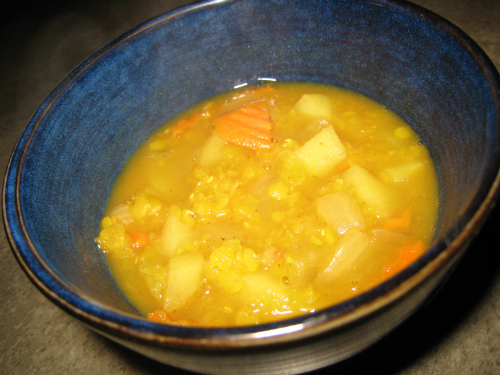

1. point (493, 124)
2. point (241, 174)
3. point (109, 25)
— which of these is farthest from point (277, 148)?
point (109, 25)

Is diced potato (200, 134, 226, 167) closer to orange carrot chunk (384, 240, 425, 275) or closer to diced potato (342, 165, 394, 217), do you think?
diced potato (342, 165, 394, 217)

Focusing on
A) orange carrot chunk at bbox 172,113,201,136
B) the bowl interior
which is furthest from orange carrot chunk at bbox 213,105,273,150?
the bowl interior

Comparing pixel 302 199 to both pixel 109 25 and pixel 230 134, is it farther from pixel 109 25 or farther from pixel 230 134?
pixel 109 25

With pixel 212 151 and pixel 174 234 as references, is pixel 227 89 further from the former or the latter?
pixel 174 234

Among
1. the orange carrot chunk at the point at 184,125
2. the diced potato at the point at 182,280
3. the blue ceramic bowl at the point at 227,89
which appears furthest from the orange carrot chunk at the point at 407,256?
the orange carrot chunk at the point at 184,125

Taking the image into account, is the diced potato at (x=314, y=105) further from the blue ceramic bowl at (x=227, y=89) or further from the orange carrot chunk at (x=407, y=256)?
the orange carrot chunk at (x=407, y=256)
